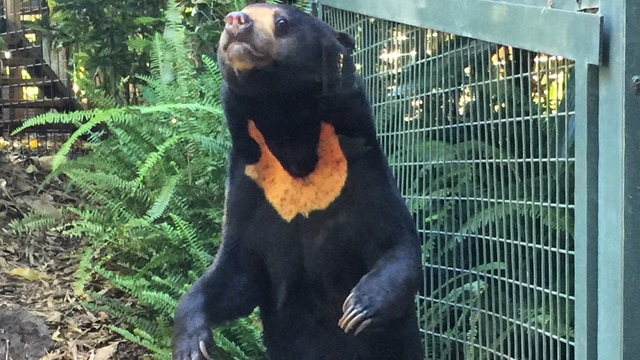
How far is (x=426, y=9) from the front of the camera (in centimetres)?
343

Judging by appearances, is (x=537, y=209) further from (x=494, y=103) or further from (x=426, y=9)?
(x=426, y=9)

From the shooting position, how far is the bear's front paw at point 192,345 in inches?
107

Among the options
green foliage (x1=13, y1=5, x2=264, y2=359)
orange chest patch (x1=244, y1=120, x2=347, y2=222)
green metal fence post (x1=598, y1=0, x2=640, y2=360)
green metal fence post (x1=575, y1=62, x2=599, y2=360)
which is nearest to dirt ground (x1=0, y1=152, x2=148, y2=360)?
green foliage (x1=13, y1=5, x2=264, y2=359)

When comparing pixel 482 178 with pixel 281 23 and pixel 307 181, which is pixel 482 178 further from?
pixel 281 23

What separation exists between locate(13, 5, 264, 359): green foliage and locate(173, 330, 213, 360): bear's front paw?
1423 millimetres

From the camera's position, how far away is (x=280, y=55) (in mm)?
2668

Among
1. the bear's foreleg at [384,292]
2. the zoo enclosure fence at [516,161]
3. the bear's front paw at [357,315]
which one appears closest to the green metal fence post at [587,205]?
the zoo enclosure fence at [516,161]

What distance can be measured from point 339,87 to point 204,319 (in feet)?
2.85

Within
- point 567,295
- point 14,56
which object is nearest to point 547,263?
point 567,295

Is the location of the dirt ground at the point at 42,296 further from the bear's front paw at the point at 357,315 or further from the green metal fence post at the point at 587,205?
the green metal fence post at the point at 587,205

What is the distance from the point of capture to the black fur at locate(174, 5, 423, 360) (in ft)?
8.93

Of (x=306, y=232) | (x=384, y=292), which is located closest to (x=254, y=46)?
(x=306, y=232)

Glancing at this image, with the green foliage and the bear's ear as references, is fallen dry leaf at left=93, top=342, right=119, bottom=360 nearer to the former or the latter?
the green foliage

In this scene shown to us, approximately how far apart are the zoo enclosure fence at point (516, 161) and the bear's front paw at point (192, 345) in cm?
109
